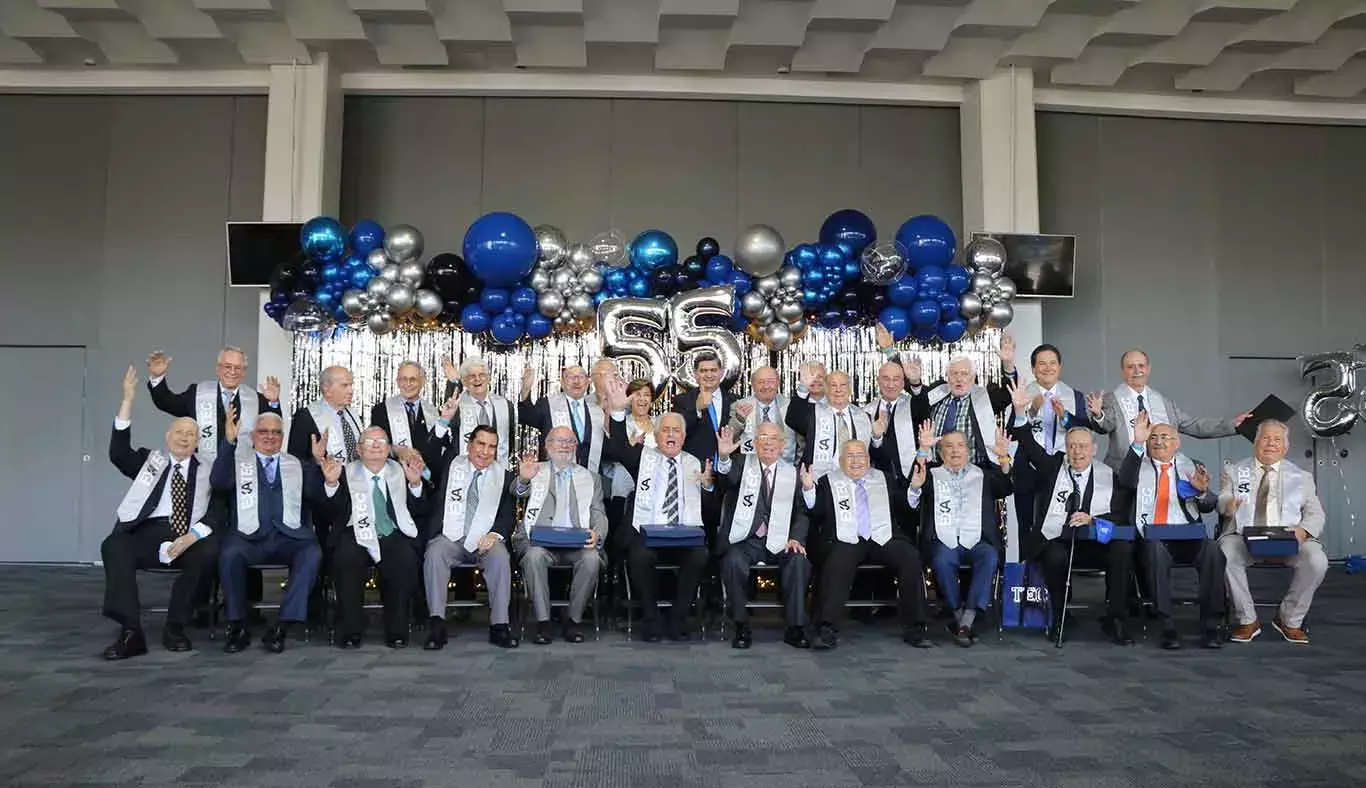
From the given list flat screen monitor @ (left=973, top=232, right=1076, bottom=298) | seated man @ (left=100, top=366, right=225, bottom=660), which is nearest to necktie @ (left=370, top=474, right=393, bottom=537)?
seated man @ (left=100, top=366, right=225, bottom=660)

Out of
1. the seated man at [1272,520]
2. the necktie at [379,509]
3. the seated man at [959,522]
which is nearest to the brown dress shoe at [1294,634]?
the seated man at [1272,520]

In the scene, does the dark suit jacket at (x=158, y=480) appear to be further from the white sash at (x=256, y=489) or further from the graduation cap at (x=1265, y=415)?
the graduation cap at (x=1265, y=415)

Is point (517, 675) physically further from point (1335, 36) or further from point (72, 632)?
point (1335, 36)

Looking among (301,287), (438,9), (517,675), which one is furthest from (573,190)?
(517,675)

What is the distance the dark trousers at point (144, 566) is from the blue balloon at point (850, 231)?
454 centimetres

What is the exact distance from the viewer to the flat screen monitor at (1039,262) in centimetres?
849

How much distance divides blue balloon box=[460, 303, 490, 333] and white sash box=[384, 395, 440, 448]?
1090 millimetres

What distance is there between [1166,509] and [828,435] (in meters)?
1.90

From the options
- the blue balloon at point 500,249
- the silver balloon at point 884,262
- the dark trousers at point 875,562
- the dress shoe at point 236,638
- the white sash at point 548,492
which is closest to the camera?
the dress shoe at point 236,638

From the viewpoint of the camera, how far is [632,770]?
3014mm

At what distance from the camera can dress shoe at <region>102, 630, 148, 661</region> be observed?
15.6ft

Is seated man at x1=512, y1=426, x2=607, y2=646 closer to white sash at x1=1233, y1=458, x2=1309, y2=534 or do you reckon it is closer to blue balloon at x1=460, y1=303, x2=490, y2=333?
blue balloon at x1=460, y1=303, x2=490, y2=333

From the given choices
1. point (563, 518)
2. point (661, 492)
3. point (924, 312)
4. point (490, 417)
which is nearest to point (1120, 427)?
point (924, 312)

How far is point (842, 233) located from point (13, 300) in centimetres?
725
